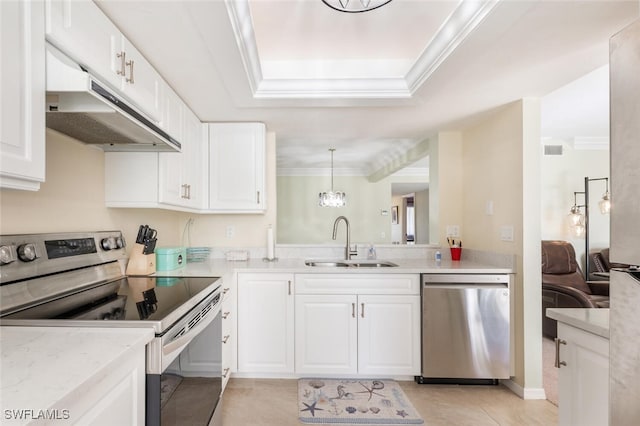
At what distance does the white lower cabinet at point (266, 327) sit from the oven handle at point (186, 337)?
68 centimetres

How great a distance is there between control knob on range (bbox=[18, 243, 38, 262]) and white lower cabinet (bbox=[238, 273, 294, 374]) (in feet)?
4.40

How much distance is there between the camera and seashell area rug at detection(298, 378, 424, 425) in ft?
6.65

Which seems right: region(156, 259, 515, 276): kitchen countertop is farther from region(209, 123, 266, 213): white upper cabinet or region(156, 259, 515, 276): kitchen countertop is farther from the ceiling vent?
the ceiling vent

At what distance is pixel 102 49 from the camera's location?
4.29ft

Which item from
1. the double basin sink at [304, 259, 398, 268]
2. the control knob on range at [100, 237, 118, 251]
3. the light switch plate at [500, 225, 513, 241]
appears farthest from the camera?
the double basin sink at [304, 259, 398, 268]

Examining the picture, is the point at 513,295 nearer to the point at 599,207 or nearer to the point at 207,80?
the point at 207,80

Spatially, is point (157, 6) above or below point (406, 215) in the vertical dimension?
above

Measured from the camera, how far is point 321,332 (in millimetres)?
2473

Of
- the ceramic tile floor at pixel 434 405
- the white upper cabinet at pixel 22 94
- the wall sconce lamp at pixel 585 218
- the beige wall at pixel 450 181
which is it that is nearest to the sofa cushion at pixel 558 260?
the wall sconce lamp at pixel 585 218

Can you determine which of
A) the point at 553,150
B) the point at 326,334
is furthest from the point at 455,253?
the point at 553,150

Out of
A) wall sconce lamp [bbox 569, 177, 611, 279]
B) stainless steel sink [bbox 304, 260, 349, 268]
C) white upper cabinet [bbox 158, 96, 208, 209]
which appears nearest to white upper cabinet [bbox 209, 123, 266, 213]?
white upper cabinet [bbox 158, 96, 208, 209]

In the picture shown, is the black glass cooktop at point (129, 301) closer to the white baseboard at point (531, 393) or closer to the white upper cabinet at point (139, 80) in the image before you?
the white upper cabinet at point (139, 80)

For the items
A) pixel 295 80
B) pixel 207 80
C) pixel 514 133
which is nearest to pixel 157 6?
pixel 207 80

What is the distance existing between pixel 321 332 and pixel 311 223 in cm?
439
